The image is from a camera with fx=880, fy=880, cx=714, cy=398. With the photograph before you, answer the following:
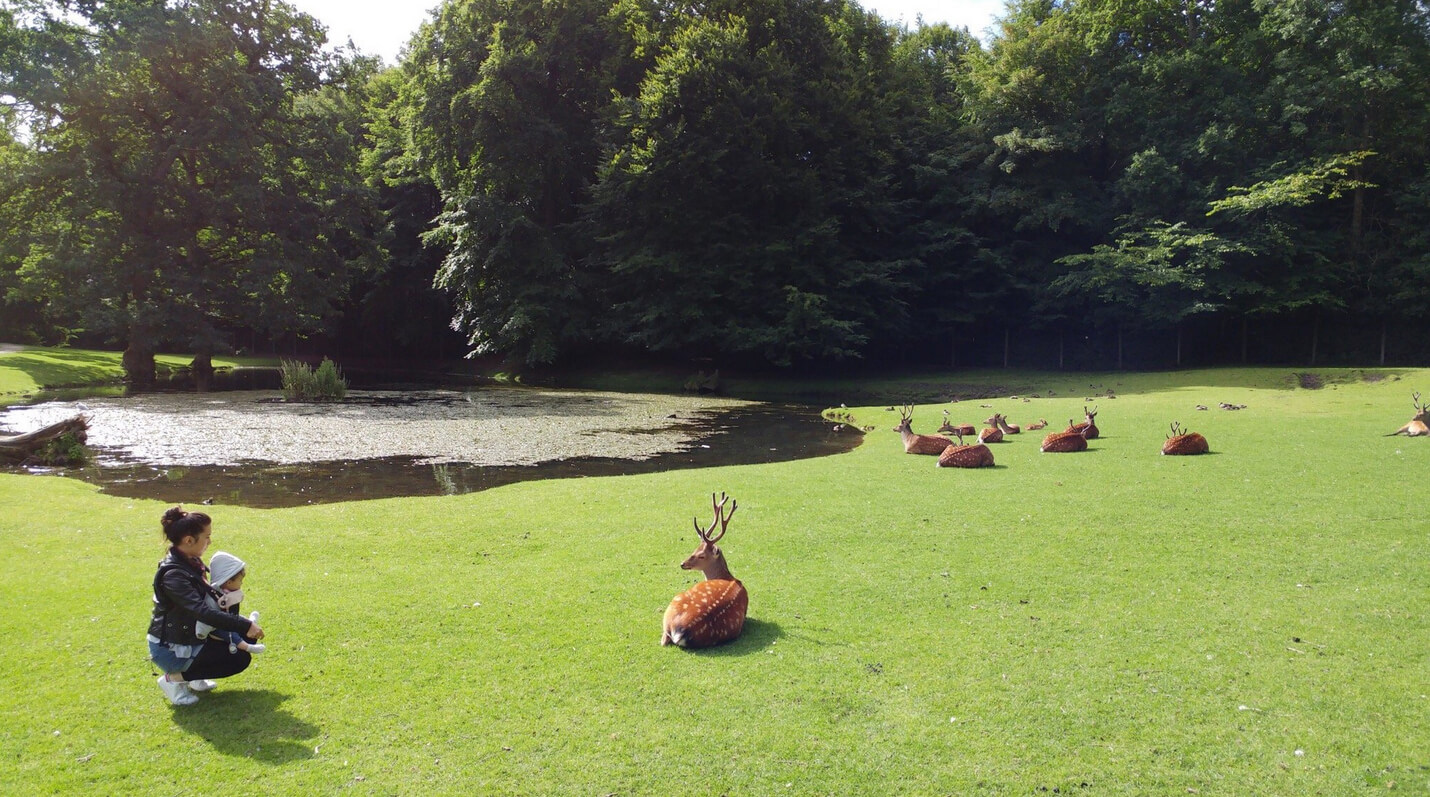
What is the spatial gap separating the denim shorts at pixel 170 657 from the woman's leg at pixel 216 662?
0.12 feet

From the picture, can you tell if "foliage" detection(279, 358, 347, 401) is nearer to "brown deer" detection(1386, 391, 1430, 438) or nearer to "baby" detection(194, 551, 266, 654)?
"baby" detection(194, 551, 266, 654)

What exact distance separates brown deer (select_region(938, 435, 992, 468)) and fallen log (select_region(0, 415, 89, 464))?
14784mm

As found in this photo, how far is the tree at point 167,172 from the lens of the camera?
31344 mm

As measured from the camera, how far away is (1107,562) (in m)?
7.69

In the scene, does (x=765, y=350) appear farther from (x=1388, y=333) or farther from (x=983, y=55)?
(x=1388, y=333)

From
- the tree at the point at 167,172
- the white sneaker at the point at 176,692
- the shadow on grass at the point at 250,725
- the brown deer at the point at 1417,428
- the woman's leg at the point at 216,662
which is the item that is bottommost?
the shadow on grass at the point at 250,725

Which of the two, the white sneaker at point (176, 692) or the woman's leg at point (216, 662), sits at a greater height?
the woman's leg at point (216, 662)

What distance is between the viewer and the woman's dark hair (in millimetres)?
4984

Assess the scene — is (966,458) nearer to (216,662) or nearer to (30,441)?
(216,662)

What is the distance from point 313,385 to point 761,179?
19918 millimetres

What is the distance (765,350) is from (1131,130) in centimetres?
1821

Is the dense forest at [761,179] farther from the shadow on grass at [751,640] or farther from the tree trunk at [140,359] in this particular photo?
the shadow on grass at [751,640]

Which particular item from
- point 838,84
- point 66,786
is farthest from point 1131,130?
point 66,786

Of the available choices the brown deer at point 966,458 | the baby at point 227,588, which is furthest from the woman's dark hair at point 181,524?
the brown deer at point 966,458
